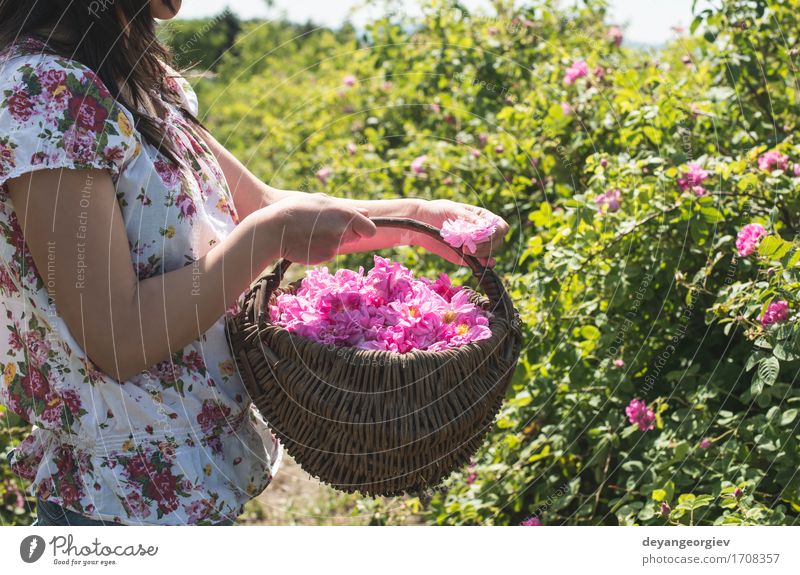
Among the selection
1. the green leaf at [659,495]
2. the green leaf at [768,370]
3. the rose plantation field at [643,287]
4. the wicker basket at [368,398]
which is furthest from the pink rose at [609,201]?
the wicker basket at [368,398]

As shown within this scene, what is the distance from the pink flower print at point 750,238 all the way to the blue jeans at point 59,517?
0.95 metres

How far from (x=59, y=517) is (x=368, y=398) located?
0.40 m

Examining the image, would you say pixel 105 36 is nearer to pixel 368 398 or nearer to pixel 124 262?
pixel 124 262

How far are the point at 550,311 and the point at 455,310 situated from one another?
0.70 metres

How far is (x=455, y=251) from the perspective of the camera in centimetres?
123

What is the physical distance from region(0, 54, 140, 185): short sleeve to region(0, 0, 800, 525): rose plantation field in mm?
311

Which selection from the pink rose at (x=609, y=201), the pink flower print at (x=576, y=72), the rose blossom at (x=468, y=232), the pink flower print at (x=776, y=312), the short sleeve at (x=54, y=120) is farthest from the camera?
the pink flower print at (x=576, y=72)

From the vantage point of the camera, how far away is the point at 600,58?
257 cm

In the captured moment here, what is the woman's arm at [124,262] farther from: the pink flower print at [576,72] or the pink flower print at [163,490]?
the pink flower print at [576,72]

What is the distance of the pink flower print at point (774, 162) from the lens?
167 centimetres

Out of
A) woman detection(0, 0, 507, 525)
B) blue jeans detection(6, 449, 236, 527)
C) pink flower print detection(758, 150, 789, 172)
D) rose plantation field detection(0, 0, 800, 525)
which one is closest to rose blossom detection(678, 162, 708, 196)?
rose plantation field detection(0, 0, 800, 525)

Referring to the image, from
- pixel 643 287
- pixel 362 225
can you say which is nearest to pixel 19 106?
pixel 362 225

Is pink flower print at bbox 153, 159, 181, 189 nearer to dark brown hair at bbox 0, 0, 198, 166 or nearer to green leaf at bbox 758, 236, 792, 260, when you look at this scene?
dark brown hair at bbox 0, 0, 198, 166

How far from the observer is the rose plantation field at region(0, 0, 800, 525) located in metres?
1.50
